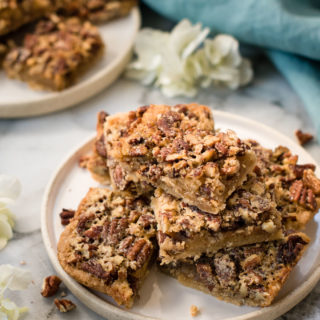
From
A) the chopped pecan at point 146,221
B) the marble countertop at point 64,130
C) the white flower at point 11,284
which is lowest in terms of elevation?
the marble countertop at point 64,130

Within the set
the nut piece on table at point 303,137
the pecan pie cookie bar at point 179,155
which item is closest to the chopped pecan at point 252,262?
the pecan pie cookie bar at point 179,155

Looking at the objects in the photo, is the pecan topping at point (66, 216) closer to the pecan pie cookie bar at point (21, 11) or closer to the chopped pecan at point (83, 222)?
the chopped pecan at point (83, 222)

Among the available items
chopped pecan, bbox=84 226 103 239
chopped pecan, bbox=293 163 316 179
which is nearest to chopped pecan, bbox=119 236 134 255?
chopped pecan, bbox=84 226 103 239

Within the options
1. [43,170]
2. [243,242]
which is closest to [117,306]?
[243,242]

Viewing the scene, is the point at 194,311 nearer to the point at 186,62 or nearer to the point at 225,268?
the point at 225,268

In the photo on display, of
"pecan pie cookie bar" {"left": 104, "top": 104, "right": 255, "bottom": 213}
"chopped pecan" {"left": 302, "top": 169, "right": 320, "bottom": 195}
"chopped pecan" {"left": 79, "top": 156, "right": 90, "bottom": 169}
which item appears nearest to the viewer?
"pecan pie cookie bar" {"left": 104, "top": 104, "right": 255, "bottom": 213}

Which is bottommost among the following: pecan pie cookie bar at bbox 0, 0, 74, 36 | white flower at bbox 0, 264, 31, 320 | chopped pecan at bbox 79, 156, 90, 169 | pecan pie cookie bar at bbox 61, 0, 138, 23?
white flower at bbox 0, 264, 31, 320

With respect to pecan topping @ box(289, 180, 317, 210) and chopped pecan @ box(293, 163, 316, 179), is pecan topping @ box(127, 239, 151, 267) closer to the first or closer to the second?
pecan topping @ box(289, 180, 317, 210)
